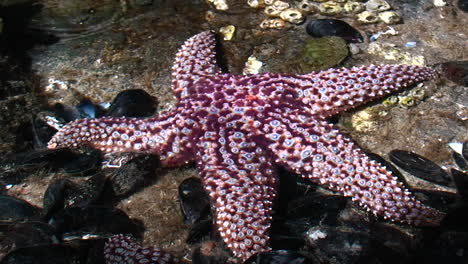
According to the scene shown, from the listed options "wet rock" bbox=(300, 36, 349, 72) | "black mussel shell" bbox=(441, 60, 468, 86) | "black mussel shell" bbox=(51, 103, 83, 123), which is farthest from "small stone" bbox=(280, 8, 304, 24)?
"black mussel shell" bbox=(51, 103, 83, 123)

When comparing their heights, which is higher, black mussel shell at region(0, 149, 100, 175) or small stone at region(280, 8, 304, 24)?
small stone at region(280, 8, 304, 24)

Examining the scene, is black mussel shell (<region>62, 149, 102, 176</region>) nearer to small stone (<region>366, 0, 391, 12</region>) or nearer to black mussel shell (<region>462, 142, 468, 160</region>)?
black mussel shell (<region>462, 142, 468, 160</region>)

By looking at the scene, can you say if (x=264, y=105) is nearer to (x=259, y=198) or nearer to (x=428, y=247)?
(x=259, y=198)

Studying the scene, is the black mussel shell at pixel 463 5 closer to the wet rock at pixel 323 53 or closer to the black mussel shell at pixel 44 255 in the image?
the wet rock at pixel 323 53

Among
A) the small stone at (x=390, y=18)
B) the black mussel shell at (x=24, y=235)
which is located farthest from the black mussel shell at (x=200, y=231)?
the small stone at (x=390, y=18)

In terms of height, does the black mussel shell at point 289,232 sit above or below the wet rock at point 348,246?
below

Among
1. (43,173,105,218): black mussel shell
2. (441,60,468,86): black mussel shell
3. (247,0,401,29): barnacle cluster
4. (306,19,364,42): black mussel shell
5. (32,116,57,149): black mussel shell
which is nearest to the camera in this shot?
(43,173,105,218): black mussel shell
